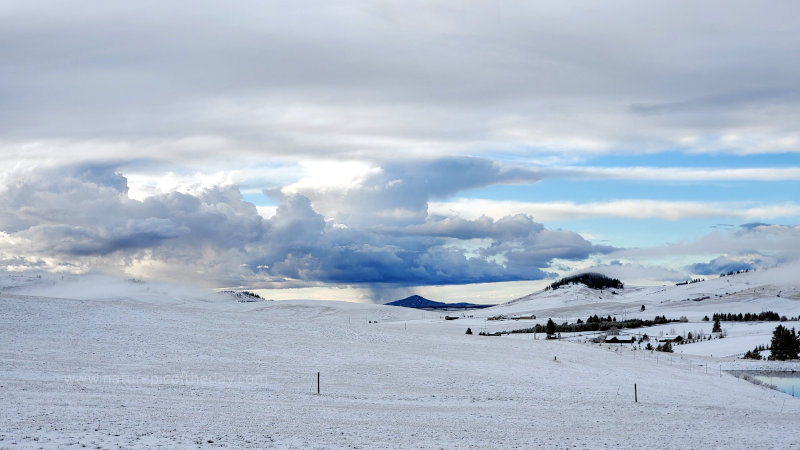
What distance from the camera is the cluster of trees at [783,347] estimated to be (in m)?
86.7

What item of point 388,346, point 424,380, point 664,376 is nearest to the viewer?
point 424,380

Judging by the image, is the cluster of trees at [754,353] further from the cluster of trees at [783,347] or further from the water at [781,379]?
the water at [781,379]

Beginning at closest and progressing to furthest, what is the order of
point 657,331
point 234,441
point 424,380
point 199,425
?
point 234,441 < point 199,425 < point 424,380 < point 657,331

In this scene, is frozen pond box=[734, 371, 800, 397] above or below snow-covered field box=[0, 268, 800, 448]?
below

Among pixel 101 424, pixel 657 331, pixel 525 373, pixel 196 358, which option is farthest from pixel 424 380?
pixel 657 331

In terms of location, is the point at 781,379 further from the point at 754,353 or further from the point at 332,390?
the point at 332,390

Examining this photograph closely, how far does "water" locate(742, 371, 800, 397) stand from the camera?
63.7 m

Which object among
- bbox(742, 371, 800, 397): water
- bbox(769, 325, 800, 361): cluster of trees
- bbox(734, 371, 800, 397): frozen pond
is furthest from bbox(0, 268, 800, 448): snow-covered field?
bbox(742, 371, 800, 397): water

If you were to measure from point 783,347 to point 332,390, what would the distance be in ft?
220

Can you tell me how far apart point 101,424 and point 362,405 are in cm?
1488

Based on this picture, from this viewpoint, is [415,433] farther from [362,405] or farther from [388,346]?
[388,346]

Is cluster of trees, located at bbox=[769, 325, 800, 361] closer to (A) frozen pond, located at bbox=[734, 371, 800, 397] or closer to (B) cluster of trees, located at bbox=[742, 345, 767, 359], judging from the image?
(B) cluster of trees, located at bbox=[742, 345, 767, 359]

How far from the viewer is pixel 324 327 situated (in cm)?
8275

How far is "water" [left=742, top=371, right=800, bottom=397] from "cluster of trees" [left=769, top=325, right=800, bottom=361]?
798 cm
